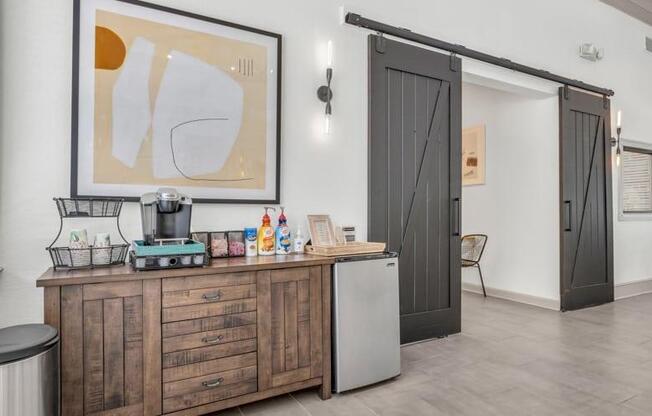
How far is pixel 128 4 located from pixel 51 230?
1381mm

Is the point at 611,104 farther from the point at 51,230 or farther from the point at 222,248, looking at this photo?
the point at 51,230

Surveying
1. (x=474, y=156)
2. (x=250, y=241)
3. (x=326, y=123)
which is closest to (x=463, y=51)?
(x=326, y=123)

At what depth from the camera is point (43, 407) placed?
5.23ft

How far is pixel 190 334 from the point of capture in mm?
2020

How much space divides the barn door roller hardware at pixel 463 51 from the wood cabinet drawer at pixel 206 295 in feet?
7.25

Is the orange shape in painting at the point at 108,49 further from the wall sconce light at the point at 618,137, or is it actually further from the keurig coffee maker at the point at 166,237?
the wall sconce light at the point at 618,137

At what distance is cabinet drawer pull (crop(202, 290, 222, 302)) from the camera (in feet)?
6.75

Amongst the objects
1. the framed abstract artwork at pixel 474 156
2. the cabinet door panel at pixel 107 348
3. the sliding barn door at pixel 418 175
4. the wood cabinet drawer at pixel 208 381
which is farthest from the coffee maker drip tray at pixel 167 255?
the framed abstract artwork at pixel 474 156

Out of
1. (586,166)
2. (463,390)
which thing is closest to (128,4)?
(463,390)

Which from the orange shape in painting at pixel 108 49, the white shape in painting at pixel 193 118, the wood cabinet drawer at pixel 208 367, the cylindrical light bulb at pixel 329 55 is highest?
the cylindrical light bulb at pixel 329 55

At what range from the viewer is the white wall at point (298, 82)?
6.96 feet

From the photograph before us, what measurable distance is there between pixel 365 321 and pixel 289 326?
53 centimetres

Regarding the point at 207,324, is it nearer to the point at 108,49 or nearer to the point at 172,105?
the point at 172,105

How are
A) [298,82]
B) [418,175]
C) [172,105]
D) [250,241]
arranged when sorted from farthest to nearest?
[418,175] → [298,82] → [250,241] → [172,105]
